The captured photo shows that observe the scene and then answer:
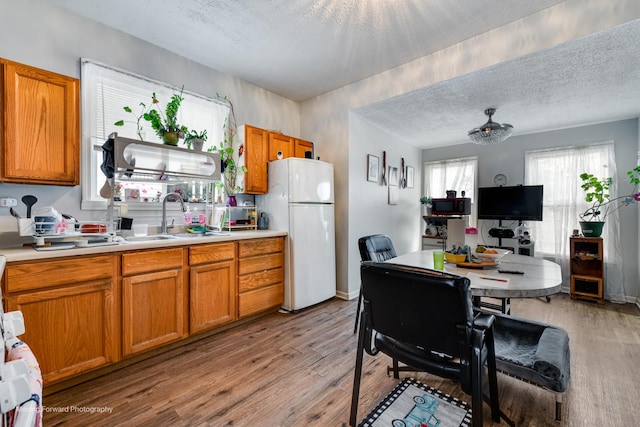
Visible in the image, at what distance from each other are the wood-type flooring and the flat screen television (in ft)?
6.27

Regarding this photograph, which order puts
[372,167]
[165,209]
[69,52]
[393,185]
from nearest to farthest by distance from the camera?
[69,52] → [165,209] → [372,167] → [393,185]

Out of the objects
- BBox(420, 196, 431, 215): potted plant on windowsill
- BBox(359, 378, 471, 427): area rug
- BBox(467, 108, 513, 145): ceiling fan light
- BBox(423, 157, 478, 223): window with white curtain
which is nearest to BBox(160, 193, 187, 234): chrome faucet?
BBox(359, 378, 471, 427): area rug

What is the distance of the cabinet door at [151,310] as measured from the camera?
2.03m

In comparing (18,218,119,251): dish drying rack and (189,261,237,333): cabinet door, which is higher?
(18,218,119,251): dish drying rack

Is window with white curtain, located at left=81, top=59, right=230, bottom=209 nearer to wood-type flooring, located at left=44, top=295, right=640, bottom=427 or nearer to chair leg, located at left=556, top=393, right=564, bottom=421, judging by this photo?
wood-type flooring, located at left=44, top=295, right=640, bottom=427

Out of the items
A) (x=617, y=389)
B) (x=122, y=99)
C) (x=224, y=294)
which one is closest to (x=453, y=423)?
(x=617, y=389)

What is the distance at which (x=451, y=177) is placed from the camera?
530cm

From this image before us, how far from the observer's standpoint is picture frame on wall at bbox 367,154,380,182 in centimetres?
402

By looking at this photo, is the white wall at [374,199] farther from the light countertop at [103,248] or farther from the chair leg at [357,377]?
the chair leg at [357,377]

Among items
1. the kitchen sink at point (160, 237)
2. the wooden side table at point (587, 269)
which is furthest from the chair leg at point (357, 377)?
the wooden side table at point (587, 269)

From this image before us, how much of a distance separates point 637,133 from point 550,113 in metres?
1.12

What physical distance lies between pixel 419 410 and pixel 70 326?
215cm

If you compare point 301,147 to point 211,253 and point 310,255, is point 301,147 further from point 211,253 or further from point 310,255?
point 211,253

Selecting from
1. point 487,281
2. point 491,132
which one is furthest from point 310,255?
point 491,132
